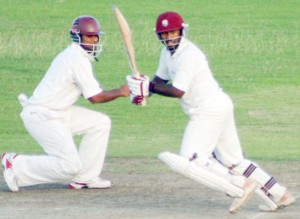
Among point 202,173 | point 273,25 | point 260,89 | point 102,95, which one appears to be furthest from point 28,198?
point 273,25

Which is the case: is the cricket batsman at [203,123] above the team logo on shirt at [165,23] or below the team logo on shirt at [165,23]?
below

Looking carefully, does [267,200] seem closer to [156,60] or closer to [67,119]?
[67,119]

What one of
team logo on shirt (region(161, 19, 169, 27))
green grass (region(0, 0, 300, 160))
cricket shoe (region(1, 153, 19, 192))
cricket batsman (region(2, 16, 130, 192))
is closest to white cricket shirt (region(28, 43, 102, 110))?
cricket batsman (region(2, 16, 130, 192))

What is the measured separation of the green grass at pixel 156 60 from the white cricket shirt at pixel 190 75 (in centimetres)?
316

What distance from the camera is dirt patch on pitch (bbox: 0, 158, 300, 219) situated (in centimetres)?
1007

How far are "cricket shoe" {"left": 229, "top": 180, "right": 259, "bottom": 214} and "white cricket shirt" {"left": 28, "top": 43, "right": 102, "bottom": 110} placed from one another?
6.21 ft

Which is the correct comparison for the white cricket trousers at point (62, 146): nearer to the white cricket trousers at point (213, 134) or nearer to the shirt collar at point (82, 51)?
the shirt collar at point (82, 51)

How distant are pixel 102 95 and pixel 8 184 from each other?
1.28 metres

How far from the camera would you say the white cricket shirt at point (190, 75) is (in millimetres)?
9977

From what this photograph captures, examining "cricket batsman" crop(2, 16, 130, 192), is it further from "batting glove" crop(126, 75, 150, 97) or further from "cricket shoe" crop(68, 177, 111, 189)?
"batting glove" crop(126, 75, 150, 97)

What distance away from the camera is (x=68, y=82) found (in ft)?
36.1

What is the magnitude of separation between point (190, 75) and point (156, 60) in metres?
11.6

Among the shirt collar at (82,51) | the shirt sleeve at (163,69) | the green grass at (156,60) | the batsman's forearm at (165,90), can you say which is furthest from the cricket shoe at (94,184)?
the green grass at (156,60)

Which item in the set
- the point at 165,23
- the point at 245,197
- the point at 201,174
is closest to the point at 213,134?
the point at 201,174
